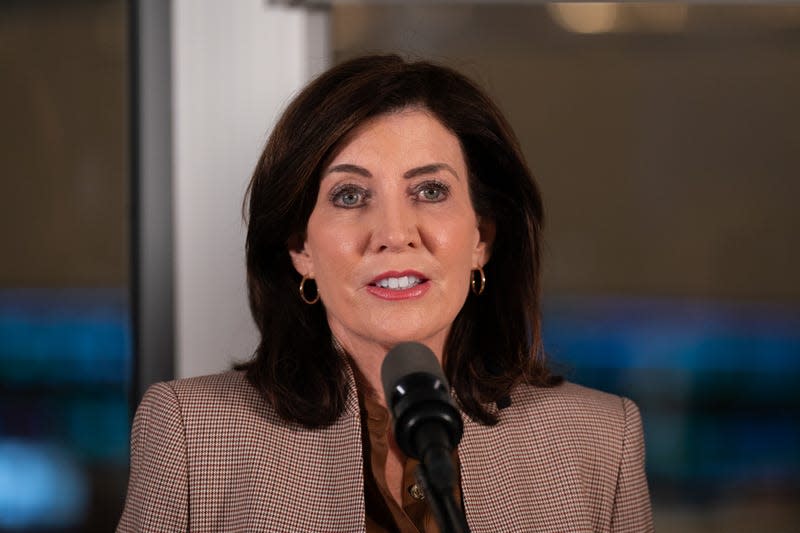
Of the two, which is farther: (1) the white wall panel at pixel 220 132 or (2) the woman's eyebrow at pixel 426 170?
(1) the white wall panel at pixel 220 132

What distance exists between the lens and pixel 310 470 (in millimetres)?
1722

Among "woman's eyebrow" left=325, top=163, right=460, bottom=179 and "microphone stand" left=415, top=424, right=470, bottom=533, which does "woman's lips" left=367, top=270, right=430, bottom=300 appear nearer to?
"woman's eyebrow" left=325, top=163, right=460, bottom=179

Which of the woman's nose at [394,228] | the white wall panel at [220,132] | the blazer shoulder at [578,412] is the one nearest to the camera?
the woman's nose at [394,228]

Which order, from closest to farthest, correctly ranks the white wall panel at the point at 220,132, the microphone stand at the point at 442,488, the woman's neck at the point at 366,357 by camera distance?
the microphone stand at the point at 442,488
the woman's neck at the point at 366,357
the white wall panel at the point at 220,132

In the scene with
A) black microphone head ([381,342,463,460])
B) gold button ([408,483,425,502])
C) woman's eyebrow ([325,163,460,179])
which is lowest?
gold button ([408,483,425,502])

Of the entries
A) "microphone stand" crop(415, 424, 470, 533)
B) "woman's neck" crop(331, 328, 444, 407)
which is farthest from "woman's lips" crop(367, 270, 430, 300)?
"microphone stand" crop(415, 424, 470, 533)

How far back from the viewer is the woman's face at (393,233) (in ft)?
5.52

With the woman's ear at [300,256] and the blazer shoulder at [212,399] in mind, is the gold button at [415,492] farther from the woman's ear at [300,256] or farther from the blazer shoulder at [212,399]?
the woman's ear at [300,256]

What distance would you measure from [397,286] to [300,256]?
254mm

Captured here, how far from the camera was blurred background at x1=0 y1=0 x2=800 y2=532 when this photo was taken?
7.33 feet

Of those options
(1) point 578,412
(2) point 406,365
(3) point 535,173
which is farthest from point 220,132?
(2) point 406,365

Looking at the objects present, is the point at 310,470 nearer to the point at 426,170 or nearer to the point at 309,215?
the point at 309,215

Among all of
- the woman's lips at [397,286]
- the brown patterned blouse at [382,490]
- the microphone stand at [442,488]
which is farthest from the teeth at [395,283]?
the microphone stand at [442,488]

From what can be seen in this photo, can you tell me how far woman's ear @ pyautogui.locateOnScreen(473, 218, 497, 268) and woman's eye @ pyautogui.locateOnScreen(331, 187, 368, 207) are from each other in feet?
0.94
